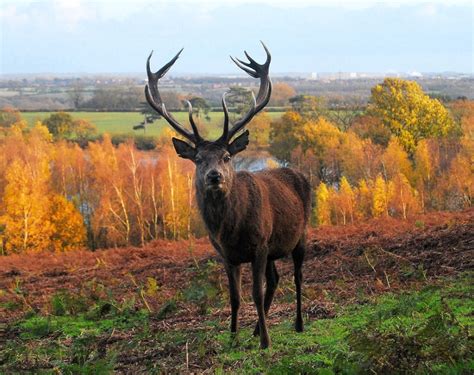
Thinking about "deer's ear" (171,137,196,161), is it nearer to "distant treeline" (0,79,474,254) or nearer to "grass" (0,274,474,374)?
"grass" (0,274,474,374)

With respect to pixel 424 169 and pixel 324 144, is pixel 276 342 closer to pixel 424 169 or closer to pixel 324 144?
pixel 424 169

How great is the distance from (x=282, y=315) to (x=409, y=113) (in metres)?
68.4

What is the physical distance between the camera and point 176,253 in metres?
21.5

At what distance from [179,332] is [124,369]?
176 centimetres

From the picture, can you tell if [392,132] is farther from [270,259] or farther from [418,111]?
[270,259]

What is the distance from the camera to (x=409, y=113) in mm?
76625

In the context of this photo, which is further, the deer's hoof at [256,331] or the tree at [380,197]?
the tree at [380,197]

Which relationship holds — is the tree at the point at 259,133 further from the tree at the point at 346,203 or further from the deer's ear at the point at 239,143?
the deer's ear at the point at 239,143

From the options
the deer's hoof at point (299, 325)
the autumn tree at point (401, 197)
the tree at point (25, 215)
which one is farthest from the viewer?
the autumn tree at point (401, 197)

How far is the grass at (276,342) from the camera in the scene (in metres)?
6.93

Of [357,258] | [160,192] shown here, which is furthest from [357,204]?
[357,258]

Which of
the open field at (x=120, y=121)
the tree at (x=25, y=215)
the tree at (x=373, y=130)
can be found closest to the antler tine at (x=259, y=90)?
the tree at (x=25, y=215)

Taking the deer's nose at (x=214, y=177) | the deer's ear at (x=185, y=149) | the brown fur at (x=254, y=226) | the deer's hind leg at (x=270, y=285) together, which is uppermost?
the deer's ear at (x=185, y=149)

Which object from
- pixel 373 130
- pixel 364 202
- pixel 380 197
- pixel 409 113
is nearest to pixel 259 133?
pixel 373 130
